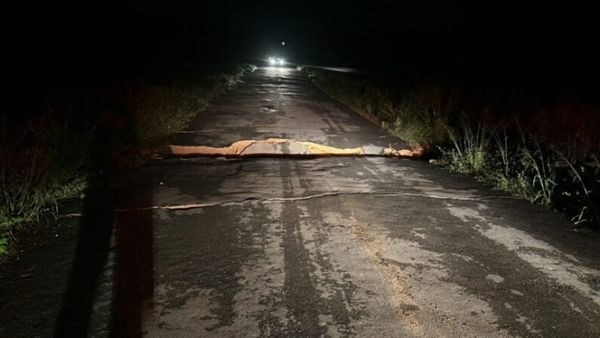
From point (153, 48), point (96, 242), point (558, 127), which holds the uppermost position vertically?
point (153, 48)

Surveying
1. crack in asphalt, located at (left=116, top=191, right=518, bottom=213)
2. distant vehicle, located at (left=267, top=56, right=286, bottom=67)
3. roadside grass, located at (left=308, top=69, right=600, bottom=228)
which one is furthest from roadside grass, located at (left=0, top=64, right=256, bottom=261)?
distant vehicle, located at (left=267, top=56, right=286, bottom=67)

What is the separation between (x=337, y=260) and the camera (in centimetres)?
402

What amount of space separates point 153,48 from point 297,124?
3088 centimetres

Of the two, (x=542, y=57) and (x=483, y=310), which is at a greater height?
(x=542, y=57)

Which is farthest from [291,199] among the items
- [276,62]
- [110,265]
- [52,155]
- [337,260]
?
[276,62]

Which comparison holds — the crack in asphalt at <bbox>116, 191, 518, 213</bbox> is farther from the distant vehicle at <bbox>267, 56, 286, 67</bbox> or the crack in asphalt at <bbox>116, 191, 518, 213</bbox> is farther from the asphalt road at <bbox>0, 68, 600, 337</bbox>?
the distant vehicle at <bbox>267, 56, 286, 67</bbox>

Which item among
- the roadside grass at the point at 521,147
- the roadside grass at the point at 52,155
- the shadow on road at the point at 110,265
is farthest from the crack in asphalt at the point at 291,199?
the roadside grass at the point at 52,155

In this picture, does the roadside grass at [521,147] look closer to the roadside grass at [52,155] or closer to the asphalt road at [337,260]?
the asphalt road at [337,260]

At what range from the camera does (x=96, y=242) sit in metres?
4.40

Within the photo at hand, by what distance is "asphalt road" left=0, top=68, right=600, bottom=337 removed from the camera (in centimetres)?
312

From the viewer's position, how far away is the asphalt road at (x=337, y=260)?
312cm

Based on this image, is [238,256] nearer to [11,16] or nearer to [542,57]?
[11,16]

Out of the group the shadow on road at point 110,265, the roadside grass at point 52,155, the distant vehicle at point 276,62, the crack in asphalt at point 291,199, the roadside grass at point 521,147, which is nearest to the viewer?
the shadow on road at point 110,265

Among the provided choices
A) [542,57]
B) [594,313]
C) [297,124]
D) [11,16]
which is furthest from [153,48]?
[594,313]
